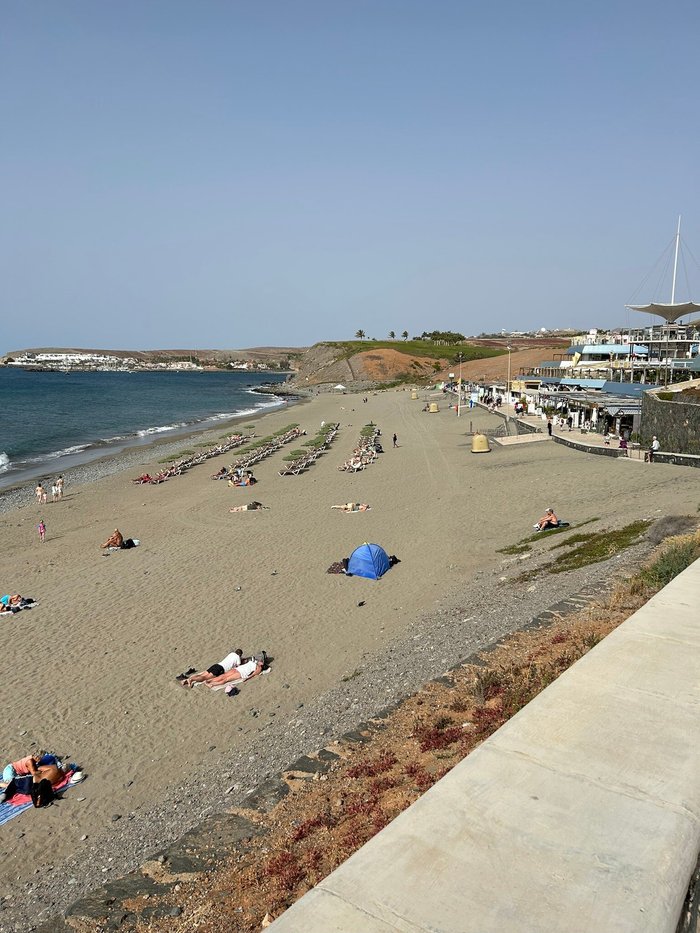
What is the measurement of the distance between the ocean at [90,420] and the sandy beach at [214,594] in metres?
15.2

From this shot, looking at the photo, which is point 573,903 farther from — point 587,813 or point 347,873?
point 347,873

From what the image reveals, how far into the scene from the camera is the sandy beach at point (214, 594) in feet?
30.0

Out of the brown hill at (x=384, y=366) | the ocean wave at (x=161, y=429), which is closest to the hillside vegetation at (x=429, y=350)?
the brown hill at (x=384, y=366)

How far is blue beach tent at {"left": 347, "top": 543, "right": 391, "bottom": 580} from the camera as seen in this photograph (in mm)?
15914

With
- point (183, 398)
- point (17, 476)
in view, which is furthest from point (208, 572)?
point (183, 398)

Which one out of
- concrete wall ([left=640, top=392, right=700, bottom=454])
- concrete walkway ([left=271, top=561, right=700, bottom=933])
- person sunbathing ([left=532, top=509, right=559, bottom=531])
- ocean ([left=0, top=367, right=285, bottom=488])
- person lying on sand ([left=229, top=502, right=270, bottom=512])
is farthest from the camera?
ocean ([left=0, top=367, right=285, bottom=488])

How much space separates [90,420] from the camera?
220 feet

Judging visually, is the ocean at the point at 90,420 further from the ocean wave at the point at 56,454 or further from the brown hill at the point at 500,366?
the brown hill at the point at 500,366

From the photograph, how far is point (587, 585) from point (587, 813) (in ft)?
26.7

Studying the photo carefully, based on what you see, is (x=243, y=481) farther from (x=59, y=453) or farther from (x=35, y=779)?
(x=35, y=779)

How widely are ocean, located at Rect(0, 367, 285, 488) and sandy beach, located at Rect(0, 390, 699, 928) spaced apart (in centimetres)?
1517

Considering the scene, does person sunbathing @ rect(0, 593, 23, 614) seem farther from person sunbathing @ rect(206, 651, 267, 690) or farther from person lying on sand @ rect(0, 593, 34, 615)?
person sunbathing @ rect(206, 651, 267, 690)

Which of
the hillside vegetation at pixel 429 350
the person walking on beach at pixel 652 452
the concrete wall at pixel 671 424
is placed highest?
the hillside vegetation at pixel 429 350

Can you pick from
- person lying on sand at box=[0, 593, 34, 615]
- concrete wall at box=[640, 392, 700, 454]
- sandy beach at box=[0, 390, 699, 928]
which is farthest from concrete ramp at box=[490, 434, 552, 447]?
person lying on sand at box=[0, 593, 34, 615]
